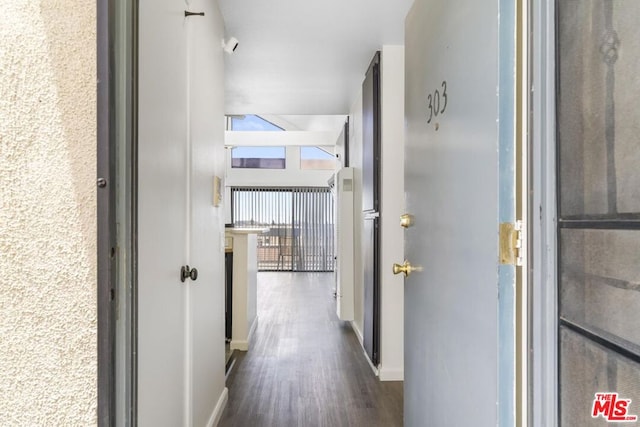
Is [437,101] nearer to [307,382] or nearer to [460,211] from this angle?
[460,211]

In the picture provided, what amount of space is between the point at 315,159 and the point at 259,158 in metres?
1.34

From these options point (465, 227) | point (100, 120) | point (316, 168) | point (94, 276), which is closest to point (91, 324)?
point (94, 276)

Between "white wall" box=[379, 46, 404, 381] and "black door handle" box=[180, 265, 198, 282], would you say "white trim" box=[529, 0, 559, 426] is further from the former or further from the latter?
"white wall" box=[379, 46, 404, 381]

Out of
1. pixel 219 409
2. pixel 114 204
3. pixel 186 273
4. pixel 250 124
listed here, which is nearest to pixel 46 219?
pixel 114 204

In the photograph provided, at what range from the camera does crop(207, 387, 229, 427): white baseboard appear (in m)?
2.04

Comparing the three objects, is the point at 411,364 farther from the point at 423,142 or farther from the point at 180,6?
the point at 180,6

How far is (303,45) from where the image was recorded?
2.80m

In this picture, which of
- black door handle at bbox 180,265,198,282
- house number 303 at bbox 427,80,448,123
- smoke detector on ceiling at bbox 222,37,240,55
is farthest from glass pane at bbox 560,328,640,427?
smoke detector on ceiling at bbox 222,37,240,55

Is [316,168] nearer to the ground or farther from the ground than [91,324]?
farther from the ground

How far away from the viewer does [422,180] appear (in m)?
1.38

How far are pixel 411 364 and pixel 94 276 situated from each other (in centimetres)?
121

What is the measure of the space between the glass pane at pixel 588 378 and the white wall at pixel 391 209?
202 centimetres

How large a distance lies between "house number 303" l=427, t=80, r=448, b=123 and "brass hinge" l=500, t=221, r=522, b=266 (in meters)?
0.47

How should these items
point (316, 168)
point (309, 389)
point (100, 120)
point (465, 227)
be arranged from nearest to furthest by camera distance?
point (100, 120), point (465, 227), point (309, 389), point (316, 168)
